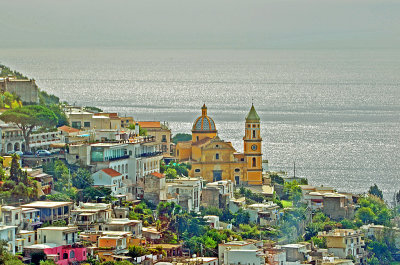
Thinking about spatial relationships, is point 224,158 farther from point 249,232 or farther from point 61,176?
point 61,176

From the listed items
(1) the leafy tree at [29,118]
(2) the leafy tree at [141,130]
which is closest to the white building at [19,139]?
(1) the leafy tree at [29,118]

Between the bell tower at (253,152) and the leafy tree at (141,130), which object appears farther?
the bell tower at (253,152)

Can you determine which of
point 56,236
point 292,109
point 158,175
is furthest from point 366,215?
point 292,109

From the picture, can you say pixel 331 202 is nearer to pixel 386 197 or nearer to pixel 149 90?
pixel 386 197

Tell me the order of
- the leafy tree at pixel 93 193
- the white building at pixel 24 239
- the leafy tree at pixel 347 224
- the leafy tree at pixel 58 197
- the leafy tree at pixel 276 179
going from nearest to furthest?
1. the white building at pixel 24 239
2. the leafy tree at pixel 58 197
3. the leafy tree at pixel 93 193
4. the leafy tree at pixel 347 224
5. the leafy tree at pixel 276 179

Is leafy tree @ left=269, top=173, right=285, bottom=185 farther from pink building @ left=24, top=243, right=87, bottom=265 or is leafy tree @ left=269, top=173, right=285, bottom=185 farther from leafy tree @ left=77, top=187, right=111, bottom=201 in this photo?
pink building @ left=24, top=243, right=87, bottom=265

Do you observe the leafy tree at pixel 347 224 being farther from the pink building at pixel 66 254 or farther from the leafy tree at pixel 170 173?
the pink building at pixel 66 254
